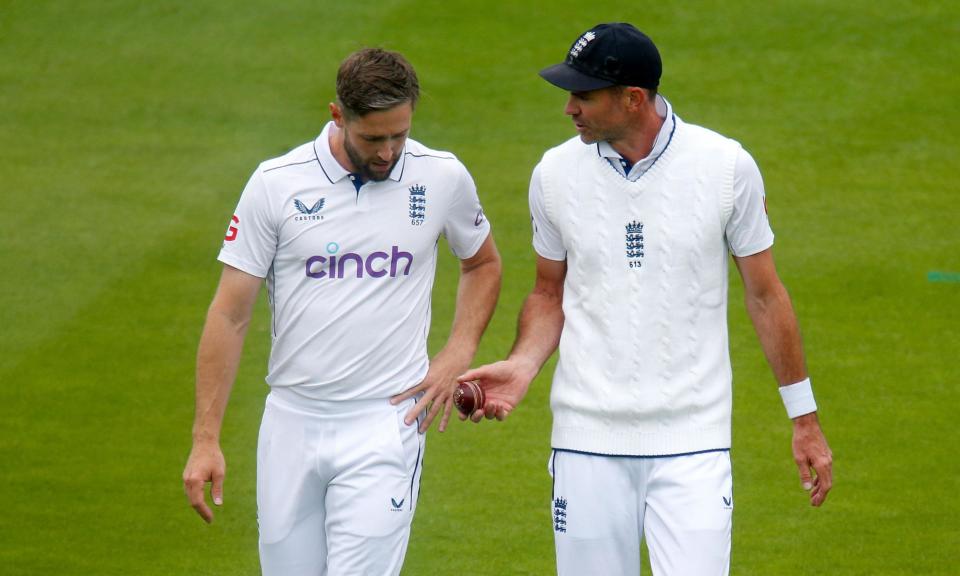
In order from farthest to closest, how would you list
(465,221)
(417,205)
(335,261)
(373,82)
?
1. (465,221)
2. (417,205)
3. (335,261)
4. (373,82)

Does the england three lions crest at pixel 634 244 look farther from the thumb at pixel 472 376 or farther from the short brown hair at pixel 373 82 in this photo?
the short brown hair at pixel 373 82

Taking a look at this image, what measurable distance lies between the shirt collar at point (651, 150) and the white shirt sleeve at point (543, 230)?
0.80 ft

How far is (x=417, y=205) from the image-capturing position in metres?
4.87

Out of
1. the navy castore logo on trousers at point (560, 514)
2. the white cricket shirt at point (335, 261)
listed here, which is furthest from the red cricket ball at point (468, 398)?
the navy castore logo on trousers at point (560, 514)

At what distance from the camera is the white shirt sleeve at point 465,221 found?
5020mm

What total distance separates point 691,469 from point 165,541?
330 cm

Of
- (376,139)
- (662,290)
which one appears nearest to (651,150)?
(662,290)

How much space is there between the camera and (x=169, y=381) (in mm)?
8648

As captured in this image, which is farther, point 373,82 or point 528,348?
point 528,348

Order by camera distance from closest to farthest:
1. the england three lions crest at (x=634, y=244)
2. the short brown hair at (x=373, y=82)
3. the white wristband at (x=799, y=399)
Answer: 1. the short brown hair at (x=373, y=82)
2. the england three lions crest at (x=634, y=244)
3. the white wristband at (x=799, y=399)

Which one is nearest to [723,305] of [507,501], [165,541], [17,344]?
[507,501]

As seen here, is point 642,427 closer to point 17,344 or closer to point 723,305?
point 723,305

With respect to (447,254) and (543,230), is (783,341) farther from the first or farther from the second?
(447,254)

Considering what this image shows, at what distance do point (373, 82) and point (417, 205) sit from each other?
487mm
